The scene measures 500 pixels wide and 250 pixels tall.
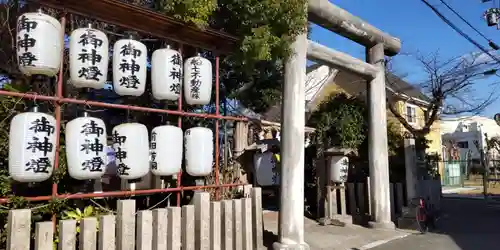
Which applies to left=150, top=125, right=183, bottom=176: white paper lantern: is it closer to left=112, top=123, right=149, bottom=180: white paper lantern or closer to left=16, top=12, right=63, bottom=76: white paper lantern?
left=112, top=123, right=149, bottom=180: white paper lantern

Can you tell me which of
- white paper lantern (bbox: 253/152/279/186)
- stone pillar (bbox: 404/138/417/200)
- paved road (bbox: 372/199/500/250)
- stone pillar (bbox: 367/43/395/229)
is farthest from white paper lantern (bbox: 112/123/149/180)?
stone pillar (bbox: 404/138/417/200)

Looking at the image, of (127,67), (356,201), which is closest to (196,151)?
(127,67)

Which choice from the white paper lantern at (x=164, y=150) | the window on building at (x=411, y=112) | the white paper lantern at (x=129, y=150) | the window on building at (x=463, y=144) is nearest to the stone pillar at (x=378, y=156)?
the white paper lantern at (x=164, y=150)

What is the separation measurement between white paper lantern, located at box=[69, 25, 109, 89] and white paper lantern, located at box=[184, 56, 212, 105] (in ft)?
5.14

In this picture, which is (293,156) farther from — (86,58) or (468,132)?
(468,132)

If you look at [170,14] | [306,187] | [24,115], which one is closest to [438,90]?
[306,187]

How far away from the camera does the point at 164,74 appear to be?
6.14 meters

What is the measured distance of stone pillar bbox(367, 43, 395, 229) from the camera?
10727 millimetres

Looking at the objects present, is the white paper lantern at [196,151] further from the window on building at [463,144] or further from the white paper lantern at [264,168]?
the window on building at [463,144]

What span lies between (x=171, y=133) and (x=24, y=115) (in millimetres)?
2016

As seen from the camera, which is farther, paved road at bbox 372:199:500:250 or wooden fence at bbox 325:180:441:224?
wooden fence at bbox 325:180:441:224

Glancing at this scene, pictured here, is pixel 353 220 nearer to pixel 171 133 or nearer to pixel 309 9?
pixel 309 9

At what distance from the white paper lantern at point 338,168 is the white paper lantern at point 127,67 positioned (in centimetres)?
659

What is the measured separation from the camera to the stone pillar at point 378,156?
1073cm
